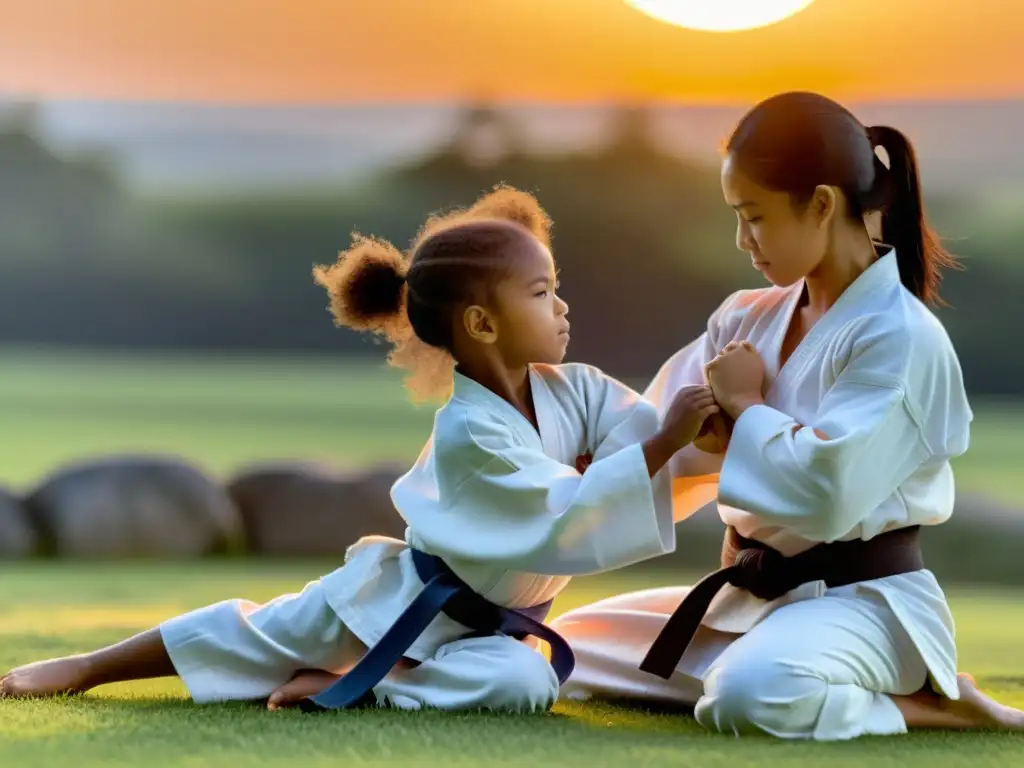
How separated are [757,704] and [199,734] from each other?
2.88 ft

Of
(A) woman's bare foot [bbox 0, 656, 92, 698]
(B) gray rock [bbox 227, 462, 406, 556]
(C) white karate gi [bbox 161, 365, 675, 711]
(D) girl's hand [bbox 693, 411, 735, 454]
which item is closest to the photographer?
(C) white karate gi [bbox 161, 365, 675, 711]

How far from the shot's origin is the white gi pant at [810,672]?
212cm

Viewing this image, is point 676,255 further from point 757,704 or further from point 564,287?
point 757,704

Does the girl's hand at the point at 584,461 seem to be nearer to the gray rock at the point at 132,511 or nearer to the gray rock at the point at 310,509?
the gray rock at the point at 310,509

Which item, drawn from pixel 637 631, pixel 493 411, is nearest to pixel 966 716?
pixel 637 631

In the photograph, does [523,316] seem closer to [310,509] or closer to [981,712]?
[981,712]

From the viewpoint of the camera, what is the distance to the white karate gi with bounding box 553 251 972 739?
213cm

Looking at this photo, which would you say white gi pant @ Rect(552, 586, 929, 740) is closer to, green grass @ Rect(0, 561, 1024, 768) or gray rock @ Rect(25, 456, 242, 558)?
green grass @ Rect(0, 561, 1024, 768)

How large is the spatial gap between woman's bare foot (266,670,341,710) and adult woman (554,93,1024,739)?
60 centimetres

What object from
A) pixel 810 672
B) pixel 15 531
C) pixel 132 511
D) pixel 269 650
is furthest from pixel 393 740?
pixel 15 531

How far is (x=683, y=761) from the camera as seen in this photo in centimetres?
185

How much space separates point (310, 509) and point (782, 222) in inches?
163

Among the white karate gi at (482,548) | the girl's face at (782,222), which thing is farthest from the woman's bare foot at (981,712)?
the girl's face at (782,222)

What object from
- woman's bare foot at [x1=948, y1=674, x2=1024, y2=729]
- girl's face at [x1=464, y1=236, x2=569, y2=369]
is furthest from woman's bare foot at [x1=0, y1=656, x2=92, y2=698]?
woman's bare foot at [x1=948, y1=674, x2=1024, y2=729]
